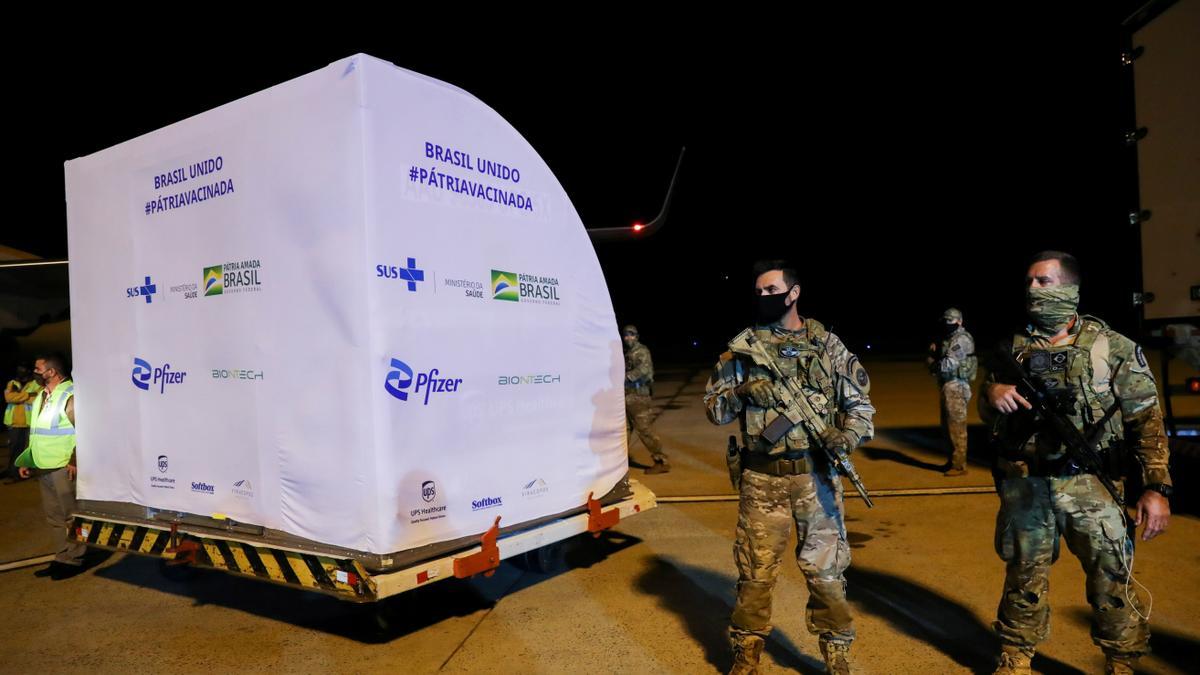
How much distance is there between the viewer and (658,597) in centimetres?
514

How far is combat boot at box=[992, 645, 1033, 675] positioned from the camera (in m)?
3.60

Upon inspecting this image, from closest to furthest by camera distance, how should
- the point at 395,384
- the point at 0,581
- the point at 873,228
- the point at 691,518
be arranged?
1. the point at 395,384
2. the point at 0,581
3. the point at 691,518
4. the point at 873,228

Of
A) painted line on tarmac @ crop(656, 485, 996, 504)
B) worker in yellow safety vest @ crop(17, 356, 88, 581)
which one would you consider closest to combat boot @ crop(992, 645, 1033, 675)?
painted line on tarmac @ crop(656, 485, 996, 504)

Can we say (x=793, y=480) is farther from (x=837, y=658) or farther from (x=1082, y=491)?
(x=1082, y=491)

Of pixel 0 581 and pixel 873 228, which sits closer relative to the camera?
pixel 0 581

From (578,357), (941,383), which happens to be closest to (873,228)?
(941,383)

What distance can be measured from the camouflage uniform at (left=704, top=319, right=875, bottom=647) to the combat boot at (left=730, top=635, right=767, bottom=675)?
0.02 meters

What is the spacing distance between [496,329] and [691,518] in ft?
12.2

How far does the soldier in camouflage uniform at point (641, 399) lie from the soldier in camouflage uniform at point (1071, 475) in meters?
6.26

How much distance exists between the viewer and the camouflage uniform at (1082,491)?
3.39 meters

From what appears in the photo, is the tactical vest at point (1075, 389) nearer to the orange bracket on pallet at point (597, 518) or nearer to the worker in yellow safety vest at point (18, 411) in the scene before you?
the orange bracket on pallet at point (597, 518)

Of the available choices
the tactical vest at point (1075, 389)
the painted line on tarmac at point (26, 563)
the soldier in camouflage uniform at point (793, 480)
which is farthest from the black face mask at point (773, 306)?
the painted line on tarmac at point (26, 563)

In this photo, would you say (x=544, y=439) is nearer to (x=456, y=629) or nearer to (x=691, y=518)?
(x=456, y=629)

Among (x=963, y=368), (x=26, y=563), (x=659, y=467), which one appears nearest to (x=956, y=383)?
(x=963, y=368)
